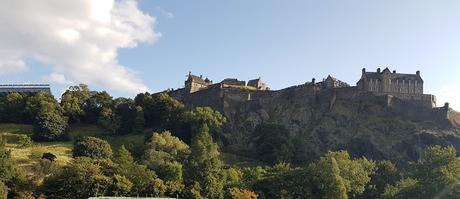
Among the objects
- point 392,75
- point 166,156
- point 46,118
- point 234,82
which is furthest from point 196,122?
point 392,75

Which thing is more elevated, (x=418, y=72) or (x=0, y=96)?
(x=418, y=72)

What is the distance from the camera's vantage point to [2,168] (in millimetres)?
68250

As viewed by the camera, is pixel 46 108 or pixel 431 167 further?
pixel 46 108

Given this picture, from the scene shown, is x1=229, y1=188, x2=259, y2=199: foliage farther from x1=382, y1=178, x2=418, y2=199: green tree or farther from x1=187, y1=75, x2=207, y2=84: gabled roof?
x1=187, y1=75, x2=207, y2=84: gabled roof

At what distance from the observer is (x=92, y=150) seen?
87.6 meters

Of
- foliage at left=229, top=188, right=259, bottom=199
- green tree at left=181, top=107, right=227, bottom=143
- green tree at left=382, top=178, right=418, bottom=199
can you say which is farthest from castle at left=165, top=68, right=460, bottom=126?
foliage at left=229, top=188, right=259, bottom=199

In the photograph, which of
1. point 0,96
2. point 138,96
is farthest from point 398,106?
point 0,96

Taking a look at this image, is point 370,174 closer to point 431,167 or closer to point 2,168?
point 431,167

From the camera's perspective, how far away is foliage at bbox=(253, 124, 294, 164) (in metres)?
96.9

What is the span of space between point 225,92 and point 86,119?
29.6 m

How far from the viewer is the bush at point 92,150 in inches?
3435

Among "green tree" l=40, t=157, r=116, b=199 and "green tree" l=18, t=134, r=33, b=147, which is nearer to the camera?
"green tree" l=40, t=157, r=116, b=199

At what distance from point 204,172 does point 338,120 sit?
4483 cm

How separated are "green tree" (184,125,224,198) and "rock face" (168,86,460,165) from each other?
92.1 ft
